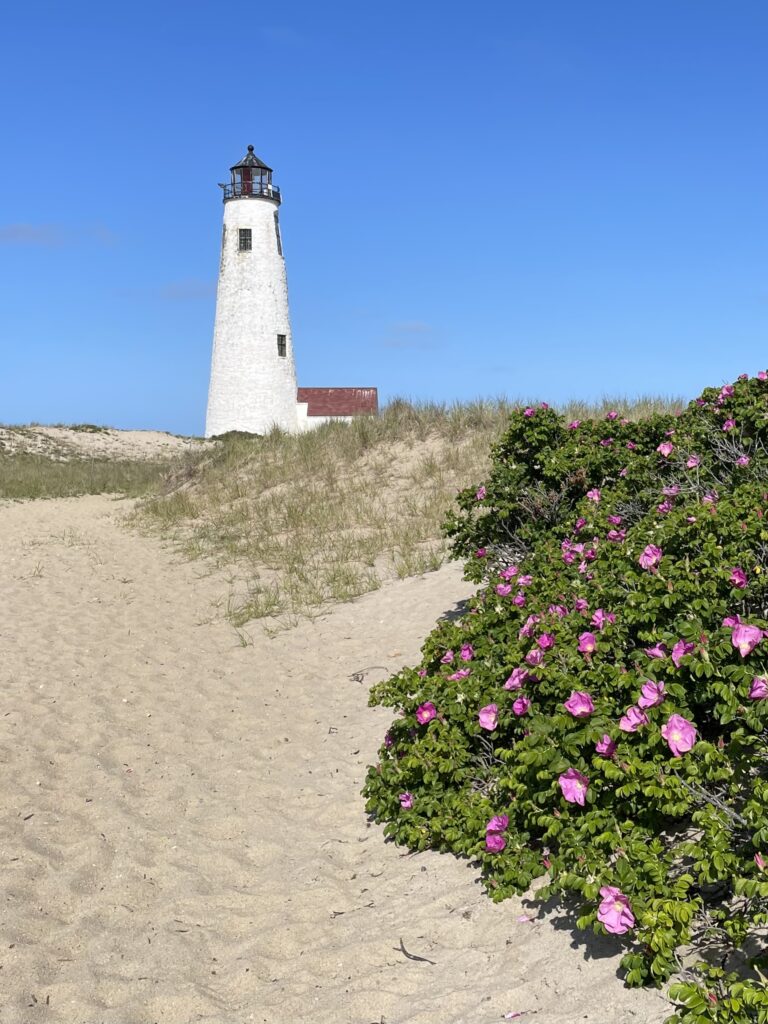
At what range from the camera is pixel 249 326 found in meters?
30.1

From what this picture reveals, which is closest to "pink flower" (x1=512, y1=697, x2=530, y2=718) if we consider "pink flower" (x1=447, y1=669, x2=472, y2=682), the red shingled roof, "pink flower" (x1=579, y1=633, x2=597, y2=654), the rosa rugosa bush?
the rosa rugosa bush

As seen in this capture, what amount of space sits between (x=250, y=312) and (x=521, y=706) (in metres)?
27.5

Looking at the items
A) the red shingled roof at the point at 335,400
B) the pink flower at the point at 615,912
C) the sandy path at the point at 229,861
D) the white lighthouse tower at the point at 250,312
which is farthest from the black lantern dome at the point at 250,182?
the pink flower at the point at 615,912

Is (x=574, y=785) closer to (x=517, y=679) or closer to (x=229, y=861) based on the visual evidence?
(x=517, y=679)

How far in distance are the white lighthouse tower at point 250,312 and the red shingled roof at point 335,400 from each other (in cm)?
763

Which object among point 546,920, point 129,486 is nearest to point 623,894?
point 546,920

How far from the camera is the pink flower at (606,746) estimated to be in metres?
3.58

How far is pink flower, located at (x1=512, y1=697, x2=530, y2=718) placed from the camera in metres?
4.25

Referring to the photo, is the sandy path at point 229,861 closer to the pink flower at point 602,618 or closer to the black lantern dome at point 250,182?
the pink flower at point 602,618

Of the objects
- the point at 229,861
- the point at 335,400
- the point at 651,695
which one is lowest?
the point at 229,861

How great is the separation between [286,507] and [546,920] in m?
12.3

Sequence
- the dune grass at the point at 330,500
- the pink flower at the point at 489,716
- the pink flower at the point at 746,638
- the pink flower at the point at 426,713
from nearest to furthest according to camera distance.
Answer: the pink flower at the point at 746,638
the pink flower at the point at 489,716
the pink flower at the point at 426,713
the dune grass at the point at 330,500

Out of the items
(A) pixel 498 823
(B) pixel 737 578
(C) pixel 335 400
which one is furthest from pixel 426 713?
(C) pixel 335 400

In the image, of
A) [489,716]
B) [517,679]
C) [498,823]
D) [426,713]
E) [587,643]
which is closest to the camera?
[587,643]
